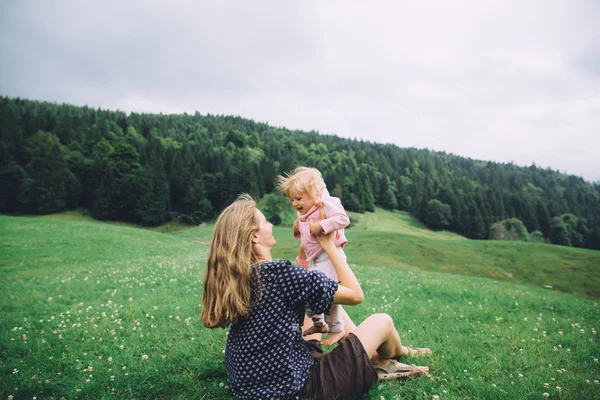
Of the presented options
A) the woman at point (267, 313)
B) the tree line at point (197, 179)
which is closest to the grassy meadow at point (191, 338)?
the woman at point (267, 313)

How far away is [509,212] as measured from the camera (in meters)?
117

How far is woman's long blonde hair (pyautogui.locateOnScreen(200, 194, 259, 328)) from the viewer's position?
338 cm

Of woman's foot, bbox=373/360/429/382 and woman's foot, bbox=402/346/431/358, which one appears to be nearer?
woman's foot, bbox=373/360/429/382

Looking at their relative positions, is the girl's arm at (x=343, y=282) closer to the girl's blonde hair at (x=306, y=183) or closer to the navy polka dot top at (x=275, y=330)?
the navy polka dot top at (x=275, y=330)

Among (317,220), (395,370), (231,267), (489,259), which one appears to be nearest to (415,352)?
(395,370)

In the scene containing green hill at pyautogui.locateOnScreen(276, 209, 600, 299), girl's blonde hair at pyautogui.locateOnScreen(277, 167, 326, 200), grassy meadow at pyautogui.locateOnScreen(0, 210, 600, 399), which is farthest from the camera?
green hill at pyautogui.locateOnScreen(276, 209, 600, 299)

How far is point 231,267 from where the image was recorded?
3402 millimetres

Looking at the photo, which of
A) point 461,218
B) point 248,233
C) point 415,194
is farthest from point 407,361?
point 415,194

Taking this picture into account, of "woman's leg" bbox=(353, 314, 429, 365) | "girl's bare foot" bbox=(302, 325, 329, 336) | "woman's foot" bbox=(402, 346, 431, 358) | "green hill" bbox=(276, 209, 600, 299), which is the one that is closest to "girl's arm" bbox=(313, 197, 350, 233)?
"woman's leg" bbox=(353, 314, 429, 365)

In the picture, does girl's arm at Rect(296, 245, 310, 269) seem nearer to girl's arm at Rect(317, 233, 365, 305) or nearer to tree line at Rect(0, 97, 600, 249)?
girl's arm at Rect(317, 233, 365, 305)

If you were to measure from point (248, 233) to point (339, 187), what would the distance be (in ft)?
329

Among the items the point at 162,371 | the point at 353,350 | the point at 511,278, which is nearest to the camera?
the point at 353,350

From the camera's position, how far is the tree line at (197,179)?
74875 mm

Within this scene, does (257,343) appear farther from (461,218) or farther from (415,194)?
(415,194)
